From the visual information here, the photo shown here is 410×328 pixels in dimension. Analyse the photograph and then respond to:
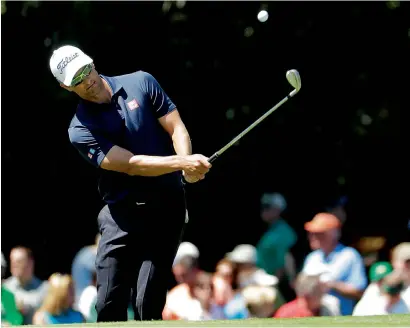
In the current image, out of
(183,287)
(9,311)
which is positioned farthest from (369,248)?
(9,311)

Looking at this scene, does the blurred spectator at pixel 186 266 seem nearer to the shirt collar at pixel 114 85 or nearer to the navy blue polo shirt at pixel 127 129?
the navy blue polo shirt at pixel 127 129

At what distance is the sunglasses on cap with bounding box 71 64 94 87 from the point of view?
26.0 ft

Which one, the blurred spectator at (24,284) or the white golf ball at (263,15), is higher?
the white golf ball at (263,15)

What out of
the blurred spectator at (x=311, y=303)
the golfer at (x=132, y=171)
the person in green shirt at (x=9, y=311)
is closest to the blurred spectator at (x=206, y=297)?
the blurred spectator at (x=311, y=303)

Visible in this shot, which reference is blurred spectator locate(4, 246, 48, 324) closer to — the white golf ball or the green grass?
the white golf ball

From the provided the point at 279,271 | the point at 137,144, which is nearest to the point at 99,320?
the point at 137,144

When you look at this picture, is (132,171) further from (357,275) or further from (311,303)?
(357,275)

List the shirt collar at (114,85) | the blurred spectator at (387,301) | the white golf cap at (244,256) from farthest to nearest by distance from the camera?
the white golf cap at (244,256)
the blurred spectator at (387,301)
the shirt collar at (114,85)

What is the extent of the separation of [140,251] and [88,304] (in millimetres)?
2962

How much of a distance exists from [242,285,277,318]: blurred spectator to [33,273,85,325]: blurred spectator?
1397 mm

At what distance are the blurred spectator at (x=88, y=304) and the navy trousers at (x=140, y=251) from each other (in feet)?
8.44

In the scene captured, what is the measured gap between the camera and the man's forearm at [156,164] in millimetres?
7801

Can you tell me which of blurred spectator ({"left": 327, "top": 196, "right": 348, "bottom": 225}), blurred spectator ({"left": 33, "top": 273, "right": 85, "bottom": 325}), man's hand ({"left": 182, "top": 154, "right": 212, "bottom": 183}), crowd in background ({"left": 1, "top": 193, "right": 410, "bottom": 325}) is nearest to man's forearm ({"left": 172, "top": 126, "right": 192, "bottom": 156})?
man's hand ({"left": 182, "top": 154, "right": 212, "bottom": 183})

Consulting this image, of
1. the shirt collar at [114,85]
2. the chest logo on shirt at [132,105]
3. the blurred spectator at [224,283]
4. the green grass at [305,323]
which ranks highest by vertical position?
the shirt collar at [114,85]
